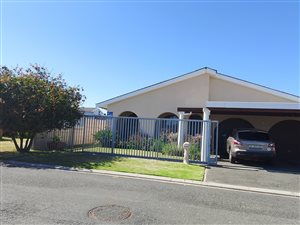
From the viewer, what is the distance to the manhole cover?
18.6 feet

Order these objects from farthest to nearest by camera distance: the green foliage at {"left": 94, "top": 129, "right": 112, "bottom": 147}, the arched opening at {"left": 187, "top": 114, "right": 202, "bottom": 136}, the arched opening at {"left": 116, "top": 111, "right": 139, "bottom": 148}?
the green foliage at {"left": 94, "top": 129, "right": 112, "bottom": 147}
the arched opening at {"left": 116, "top": 111, "right": 139, "bottom": 148}
the arched opening at {"left": 187, "top": 114, "right": 202, "bottom": 136}

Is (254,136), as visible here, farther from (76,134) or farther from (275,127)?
(76,134)

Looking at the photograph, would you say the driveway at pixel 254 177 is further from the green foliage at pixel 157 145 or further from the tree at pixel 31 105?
the tree at pixel 31 105

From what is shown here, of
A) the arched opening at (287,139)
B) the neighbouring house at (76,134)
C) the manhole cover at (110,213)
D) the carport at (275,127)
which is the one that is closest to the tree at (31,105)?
the neighbouring house at (76,134)

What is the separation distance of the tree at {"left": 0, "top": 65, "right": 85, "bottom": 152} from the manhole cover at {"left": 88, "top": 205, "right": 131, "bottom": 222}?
9053mm

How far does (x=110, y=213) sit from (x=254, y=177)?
673 cm

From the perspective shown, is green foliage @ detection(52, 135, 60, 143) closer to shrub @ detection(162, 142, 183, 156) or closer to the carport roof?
shrub @ detection(162, 142, 183, 156)

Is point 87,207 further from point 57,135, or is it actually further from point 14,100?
point 57,135

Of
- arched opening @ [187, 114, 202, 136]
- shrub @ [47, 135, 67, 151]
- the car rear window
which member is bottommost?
shrub @ [47, 135, 67, 151]

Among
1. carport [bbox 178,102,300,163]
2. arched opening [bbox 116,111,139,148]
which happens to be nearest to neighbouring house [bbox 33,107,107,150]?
arched opening [bbox 116,111,139,148]

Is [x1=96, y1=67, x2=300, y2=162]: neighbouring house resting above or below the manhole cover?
above

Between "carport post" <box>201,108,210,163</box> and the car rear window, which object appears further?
the car rear window

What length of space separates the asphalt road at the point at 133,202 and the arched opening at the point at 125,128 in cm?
600

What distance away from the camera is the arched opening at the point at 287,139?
18.6 metres
